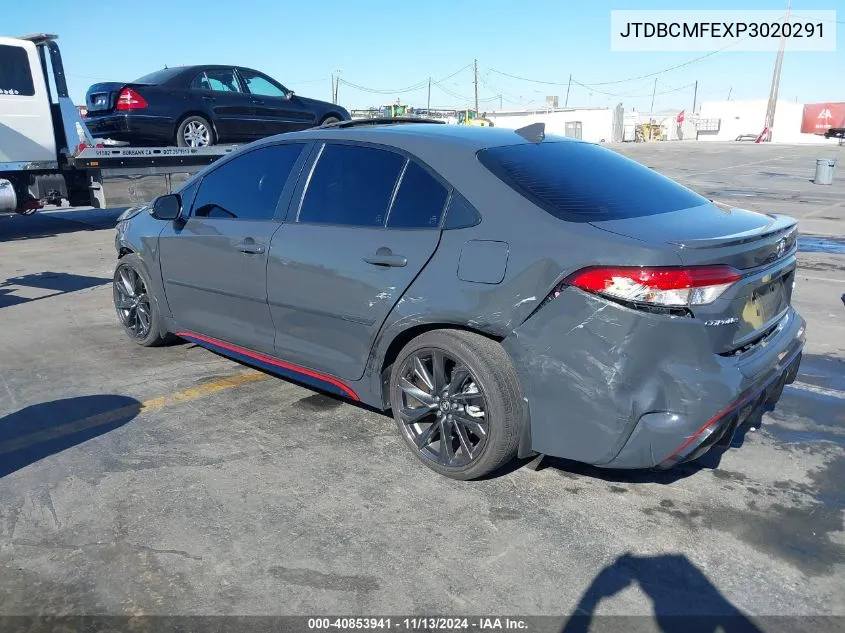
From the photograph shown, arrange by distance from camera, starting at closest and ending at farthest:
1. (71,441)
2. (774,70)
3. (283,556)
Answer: (283,556), (71,441), (774,70)

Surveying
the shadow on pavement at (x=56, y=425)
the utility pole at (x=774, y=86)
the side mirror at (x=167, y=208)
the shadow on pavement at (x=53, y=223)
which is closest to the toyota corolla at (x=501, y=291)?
the side mirror at (x=167, y=208)

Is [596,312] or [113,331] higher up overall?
[596,312]

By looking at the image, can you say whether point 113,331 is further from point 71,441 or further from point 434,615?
point 434,615

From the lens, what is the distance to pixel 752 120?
240 feet

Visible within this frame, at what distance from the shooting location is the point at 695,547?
2.88 metres

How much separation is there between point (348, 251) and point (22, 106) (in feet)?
31.2

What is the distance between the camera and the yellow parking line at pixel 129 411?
385cm

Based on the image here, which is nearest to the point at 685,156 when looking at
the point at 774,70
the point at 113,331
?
the point at 774,70

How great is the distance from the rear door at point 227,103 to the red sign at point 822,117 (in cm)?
6530

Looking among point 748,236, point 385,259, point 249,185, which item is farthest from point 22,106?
point 748,236

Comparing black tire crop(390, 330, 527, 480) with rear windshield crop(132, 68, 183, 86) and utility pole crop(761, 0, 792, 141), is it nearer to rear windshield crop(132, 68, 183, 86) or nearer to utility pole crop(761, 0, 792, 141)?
rear windshield crop(132, 68, 183, 86)

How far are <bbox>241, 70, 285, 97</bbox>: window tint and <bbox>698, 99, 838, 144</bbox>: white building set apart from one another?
58.3 metres

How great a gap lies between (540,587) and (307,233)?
86.7 inches

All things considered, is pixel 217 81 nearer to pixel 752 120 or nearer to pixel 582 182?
pixel 582 182
